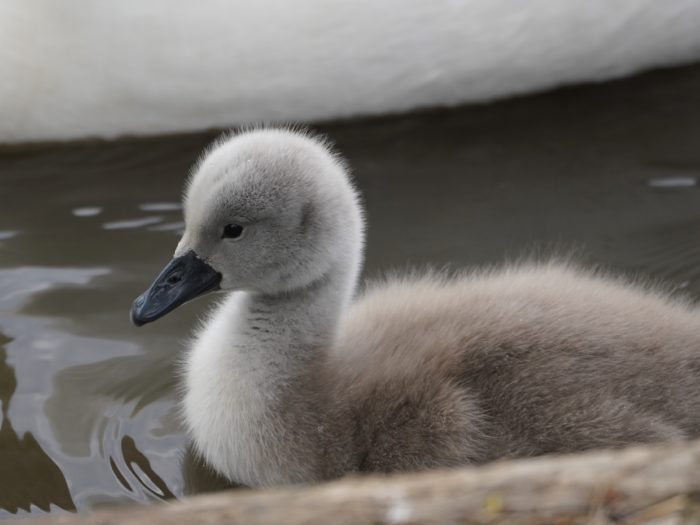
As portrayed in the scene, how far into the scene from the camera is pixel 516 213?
12.4 feet

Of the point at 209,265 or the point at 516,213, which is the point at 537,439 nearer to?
the point at 209,265

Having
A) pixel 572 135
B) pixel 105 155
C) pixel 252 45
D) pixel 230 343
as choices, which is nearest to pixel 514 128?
pixel 572 135

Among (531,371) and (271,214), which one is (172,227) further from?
(531,371)

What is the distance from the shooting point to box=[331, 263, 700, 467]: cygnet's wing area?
2641 millimetres

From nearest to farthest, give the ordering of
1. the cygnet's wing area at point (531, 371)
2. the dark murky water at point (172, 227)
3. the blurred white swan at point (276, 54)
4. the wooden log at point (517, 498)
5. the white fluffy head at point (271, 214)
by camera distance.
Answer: the wooden log at point (517, 498) < the cygnet's wing area at point (531, 371) < the white fluffy head at point (271, 214) < the dark murky water at point (172, 227) < the blurred white swan at point (276, 54)

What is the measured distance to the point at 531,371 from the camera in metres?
2.67

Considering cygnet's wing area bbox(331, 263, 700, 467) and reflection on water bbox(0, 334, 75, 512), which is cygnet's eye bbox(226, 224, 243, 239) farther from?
reflection on water bbox(0, 334, 75, 512)

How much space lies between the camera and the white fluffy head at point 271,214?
277cm

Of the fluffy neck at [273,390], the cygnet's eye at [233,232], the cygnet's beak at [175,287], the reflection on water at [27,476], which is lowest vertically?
the reflection on water at [27,476]

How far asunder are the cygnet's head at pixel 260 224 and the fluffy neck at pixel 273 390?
1.8 inches

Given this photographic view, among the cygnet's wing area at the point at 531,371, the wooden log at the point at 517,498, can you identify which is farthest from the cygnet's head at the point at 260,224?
the wooden log at the point at 517,498

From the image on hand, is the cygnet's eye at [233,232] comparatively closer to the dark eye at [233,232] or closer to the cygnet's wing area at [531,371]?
the dark eye at [233,232]

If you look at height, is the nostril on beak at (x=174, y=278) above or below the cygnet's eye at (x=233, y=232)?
below

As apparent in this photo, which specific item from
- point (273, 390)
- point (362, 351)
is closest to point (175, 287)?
point (273, 390)
